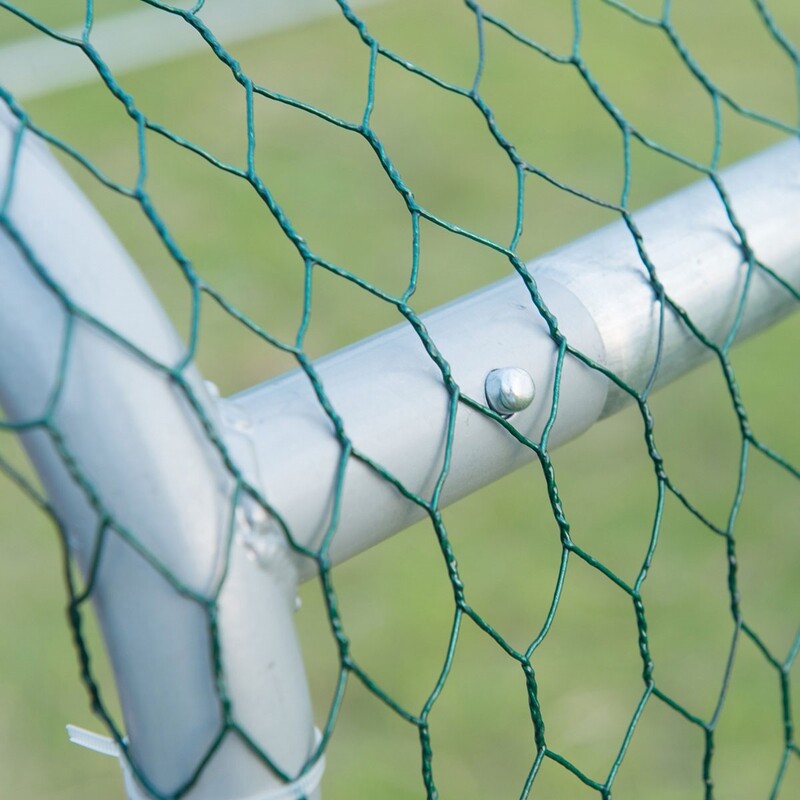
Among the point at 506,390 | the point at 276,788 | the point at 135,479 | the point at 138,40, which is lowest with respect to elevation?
the point at 276,788

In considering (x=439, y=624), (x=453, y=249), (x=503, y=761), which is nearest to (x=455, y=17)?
(x=453, y=249)

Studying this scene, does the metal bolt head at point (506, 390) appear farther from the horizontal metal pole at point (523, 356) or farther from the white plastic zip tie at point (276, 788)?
the white plastic zip tie at point (276, 788)

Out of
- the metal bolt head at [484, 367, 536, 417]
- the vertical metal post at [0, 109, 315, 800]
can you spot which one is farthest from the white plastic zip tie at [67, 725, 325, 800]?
the metal bolt head at [484, 367, 536, 417]

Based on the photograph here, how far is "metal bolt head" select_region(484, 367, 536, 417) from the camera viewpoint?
2.27ft

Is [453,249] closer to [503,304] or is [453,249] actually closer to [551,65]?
[551,65]

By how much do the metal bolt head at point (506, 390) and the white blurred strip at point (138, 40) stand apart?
4.39 metres

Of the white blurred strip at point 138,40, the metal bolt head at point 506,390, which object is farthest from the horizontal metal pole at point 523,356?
the white blurred strip at point 138,40

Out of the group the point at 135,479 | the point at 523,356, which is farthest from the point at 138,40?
the point at 135,479

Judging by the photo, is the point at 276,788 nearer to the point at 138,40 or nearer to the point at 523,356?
the point at 523,356

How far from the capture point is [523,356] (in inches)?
28.0

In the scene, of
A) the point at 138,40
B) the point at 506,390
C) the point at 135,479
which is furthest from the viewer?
the point at 138,40

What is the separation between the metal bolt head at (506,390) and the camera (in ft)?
2.27

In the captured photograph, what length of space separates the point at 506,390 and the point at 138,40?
4.83 metres

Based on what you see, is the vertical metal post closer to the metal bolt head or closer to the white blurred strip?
the metal bolt head
